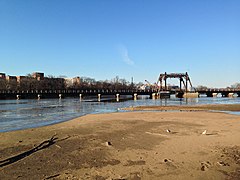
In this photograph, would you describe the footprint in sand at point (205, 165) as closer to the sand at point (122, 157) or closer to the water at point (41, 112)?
the sand at point (122, 157)

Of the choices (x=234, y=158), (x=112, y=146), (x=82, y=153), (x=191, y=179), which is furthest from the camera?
(x=112, y=146)

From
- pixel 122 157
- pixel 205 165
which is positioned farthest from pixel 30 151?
pixel 205 165

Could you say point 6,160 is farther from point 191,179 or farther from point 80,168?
point 191,179

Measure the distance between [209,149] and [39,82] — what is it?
154 m

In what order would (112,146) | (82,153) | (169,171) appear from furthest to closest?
1. (112,146)
2. (82,153)
3. (169,171)

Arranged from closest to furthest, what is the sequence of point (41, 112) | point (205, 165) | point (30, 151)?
point (205, 165) → point (30, 151) → point (41, 112)

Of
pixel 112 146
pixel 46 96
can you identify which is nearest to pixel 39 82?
pixel 46 96

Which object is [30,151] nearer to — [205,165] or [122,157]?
[122,157]

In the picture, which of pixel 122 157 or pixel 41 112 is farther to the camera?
pixel 41 112

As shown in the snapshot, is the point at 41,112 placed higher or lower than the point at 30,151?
lower

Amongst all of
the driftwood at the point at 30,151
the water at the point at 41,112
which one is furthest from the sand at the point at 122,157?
the water at the point at 41,112

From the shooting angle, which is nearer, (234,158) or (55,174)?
(55,174)

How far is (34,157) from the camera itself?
9836 millimetres

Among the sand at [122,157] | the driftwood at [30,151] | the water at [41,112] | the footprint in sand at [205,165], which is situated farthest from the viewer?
the water at [41,112]
